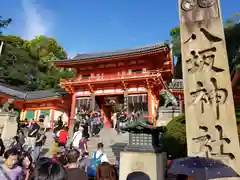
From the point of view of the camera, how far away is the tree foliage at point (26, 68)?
27812 millimetres

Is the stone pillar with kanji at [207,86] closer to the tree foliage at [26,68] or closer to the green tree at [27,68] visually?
the green tree at [27,68]

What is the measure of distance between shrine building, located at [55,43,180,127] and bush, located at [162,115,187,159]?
623 cm

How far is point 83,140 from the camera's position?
599 centimetres

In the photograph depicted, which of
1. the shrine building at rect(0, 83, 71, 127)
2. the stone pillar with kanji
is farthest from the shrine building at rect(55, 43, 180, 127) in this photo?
the stone pillar with kanji

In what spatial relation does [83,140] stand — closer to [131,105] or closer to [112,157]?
[112,157]

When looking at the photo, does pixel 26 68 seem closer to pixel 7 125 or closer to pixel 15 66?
pixel 15 66

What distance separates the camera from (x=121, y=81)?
14594mm

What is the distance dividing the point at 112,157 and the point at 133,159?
11.1 feet

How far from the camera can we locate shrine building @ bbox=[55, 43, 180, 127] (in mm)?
14203

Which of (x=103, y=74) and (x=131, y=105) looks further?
(x=103, y=74)

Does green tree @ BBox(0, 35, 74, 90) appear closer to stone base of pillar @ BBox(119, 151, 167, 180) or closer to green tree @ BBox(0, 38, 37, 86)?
A: green tree @ BBox(0, 38, 37, 86)

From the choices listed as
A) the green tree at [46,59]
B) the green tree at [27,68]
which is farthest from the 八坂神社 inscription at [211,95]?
the green tree at [27,68]

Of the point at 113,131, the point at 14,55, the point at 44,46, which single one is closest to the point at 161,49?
the point at 113,131

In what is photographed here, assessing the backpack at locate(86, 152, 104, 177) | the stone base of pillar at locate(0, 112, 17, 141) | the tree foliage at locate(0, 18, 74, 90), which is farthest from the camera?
the tree foliage at locate(0, 18, 74, 90)
